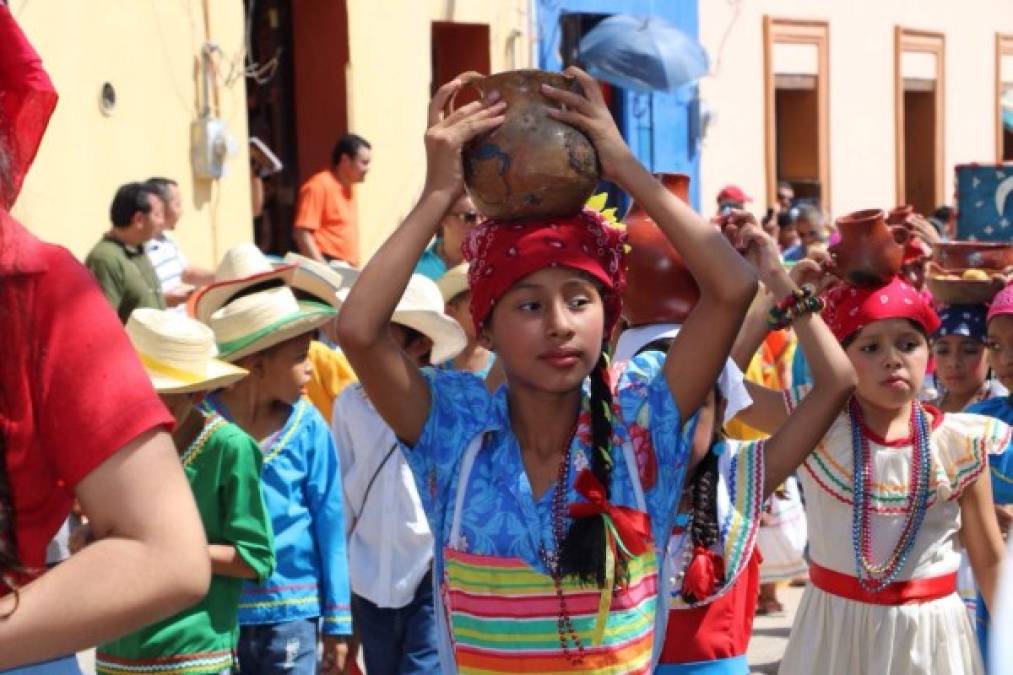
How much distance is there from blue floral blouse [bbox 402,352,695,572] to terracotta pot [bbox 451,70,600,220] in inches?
15.0

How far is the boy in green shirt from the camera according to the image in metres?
4.53

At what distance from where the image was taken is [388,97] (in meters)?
14.7

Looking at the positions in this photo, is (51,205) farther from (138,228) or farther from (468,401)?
(468,401)

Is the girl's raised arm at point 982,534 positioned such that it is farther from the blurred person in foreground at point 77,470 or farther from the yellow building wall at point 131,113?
the yellow building wall at point 131,113

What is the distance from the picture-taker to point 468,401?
336cm

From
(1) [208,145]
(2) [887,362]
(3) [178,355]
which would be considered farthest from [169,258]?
(2) [887,362]

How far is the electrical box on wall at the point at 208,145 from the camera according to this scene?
12109 mm

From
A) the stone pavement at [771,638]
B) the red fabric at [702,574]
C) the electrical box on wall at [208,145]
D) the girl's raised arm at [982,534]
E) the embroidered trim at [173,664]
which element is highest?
the electrical box on wall at [208,145]

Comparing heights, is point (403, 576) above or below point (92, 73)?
below

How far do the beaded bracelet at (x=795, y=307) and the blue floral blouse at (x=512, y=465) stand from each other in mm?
640

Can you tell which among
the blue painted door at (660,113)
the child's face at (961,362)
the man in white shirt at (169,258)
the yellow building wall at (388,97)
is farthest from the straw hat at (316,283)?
the blue painted door at (660,113)

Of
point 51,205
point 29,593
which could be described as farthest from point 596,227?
point 51,205

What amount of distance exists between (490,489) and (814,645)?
2.06m

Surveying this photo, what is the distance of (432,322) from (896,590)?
186cm
